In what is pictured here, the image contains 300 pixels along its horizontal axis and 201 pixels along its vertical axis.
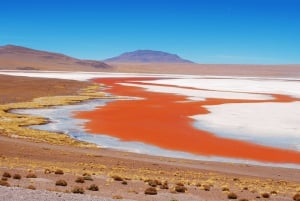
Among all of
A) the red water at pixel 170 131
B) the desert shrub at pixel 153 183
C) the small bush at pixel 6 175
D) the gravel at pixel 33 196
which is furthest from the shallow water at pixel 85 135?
the gravel at pixel 33 196

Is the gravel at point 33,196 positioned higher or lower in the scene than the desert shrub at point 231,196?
higher

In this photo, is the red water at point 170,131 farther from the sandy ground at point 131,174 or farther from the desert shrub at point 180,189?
the desert shrub at point 180,189

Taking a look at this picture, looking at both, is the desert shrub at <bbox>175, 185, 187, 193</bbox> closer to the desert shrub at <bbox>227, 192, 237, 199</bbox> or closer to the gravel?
the desert shrub at <bbox>227, 192, 237, 199</bbox>

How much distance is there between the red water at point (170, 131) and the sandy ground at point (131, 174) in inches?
123

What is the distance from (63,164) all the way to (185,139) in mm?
9696

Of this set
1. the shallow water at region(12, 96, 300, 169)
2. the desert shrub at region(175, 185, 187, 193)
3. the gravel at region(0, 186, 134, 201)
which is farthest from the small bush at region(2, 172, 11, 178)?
the shallow water at region(12, 96, 300, 169)

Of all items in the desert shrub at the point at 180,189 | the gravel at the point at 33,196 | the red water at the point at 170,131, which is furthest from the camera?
the red water at the point at 170,131

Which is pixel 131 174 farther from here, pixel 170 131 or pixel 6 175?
pixel 170 131

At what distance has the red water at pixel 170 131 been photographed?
21828 mm

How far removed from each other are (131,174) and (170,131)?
1281cm

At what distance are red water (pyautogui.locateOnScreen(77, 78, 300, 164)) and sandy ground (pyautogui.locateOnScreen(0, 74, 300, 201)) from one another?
312 cm

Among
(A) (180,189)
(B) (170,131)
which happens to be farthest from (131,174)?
(B) (170,131)

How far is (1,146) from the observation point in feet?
65.5

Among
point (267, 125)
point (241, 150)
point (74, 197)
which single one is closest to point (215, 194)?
point (74, 197)
